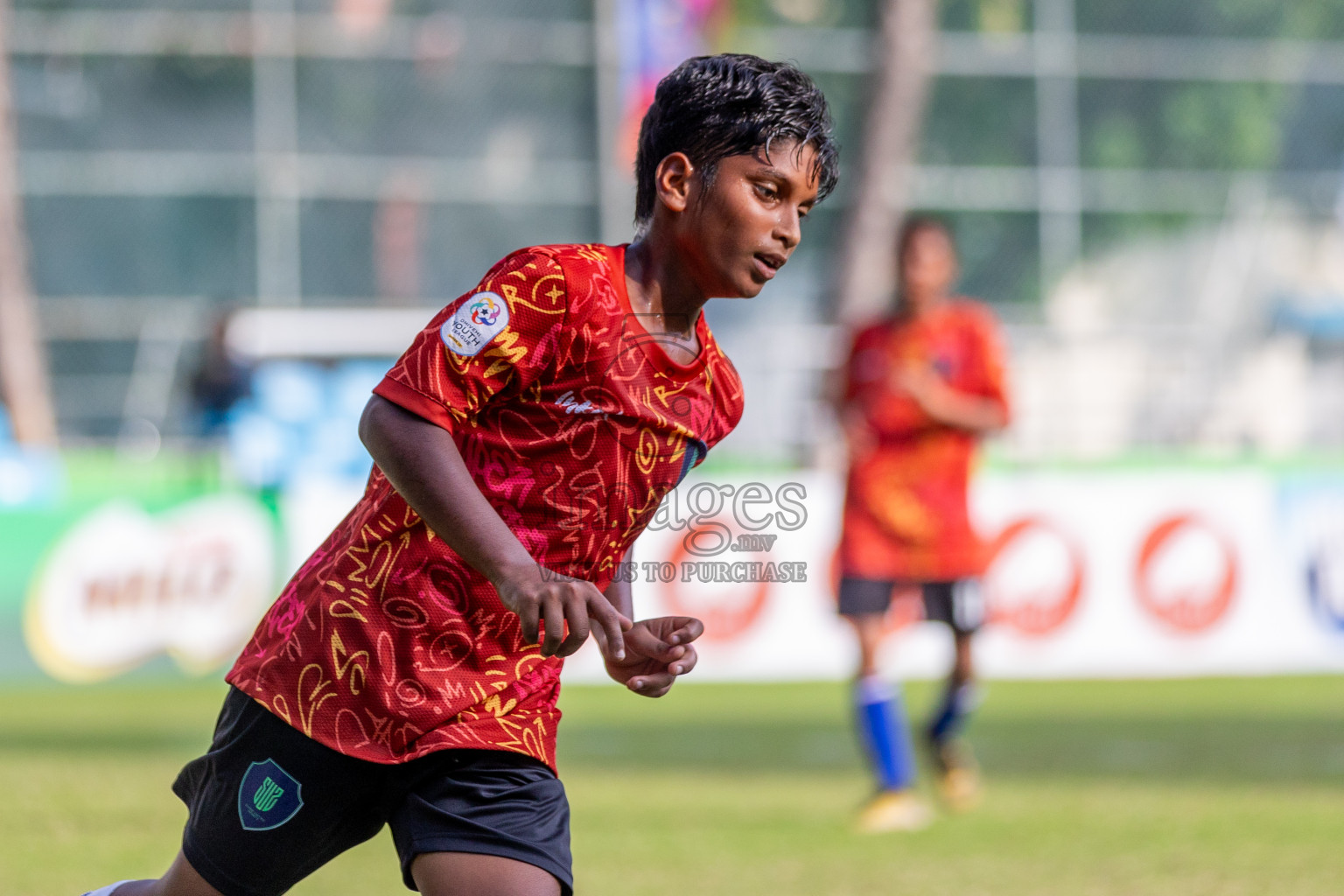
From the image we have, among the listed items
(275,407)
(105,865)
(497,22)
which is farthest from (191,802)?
(497,22)

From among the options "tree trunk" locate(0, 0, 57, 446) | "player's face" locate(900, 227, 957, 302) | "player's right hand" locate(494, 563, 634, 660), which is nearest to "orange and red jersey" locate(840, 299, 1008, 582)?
"player's face" locate(900, 227, 957, 302)

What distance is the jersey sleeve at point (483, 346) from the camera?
2.68 metres

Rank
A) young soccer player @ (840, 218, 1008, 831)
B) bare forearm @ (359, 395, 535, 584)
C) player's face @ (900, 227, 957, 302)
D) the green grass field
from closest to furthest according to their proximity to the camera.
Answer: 1. bare forearm @ (359, 395, 535, 584)
2. the green grass field
3. player's face @ (900, 227, 957, 302)
4. young soccer player @ (840, 218, 1008, 831)

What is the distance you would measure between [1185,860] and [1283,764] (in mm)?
2426

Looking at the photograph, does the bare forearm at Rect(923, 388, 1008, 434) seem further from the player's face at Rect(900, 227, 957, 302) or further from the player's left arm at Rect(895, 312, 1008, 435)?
the player's face at Rect(900, 227, 957, 302)

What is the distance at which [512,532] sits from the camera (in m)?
2.69

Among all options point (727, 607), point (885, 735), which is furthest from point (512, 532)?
point (727, 607)

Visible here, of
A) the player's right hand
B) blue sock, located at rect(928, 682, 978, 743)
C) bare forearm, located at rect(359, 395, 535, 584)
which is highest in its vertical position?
bare forearm, located at rect(359, 395, 535, 584)

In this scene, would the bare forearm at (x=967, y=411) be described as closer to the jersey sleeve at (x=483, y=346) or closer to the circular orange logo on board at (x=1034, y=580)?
the jersey sleeve at (x=483, y=346)

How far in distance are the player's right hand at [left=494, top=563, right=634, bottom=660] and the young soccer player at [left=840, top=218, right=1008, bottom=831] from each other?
14.3 ft

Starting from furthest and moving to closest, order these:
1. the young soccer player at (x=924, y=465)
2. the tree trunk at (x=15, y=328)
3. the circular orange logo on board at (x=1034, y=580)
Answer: the tree trunk at (x=15, y=328)
the circular orange logo on board at (x=1034, y=580)
the young soccer player at (x=924, y=465)

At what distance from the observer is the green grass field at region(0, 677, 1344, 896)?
541 centimetres

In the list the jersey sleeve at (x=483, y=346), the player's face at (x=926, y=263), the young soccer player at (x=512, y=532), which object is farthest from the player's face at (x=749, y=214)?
the player's face at (x=926, y=263)

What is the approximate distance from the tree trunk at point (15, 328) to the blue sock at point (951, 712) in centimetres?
1276
